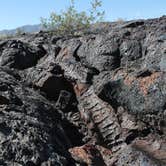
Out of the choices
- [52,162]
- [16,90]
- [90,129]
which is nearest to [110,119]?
[90,129]

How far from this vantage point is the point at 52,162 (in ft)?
24.9

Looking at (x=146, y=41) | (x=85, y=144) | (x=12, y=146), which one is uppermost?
(x=146, y=41)

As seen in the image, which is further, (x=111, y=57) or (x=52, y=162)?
(x=111, y=57)

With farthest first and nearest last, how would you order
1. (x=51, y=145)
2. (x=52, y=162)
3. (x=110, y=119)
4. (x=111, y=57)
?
(x=111, y=57) < (x=110, y=119) < (x=51, y=145) < (x=52, y=162)

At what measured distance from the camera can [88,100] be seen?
1110 cm

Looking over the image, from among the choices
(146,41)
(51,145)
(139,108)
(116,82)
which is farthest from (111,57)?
(51,145)

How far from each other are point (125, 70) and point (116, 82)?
0.57 meters

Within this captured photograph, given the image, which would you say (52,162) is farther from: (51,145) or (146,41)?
(146,41)

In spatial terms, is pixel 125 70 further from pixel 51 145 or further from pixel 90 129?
pixel 51 145

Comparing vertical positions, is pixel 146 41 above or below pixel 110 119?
above

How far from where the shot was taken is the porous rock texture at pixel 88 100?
8.30 metres

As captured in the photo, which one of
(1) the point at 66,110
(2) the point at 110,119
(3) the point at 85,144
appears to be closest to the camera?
(3) the point at 85,144

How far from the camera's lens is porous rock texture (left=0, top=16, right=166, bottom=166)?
830cm

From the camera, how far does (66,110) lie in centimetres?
1124
